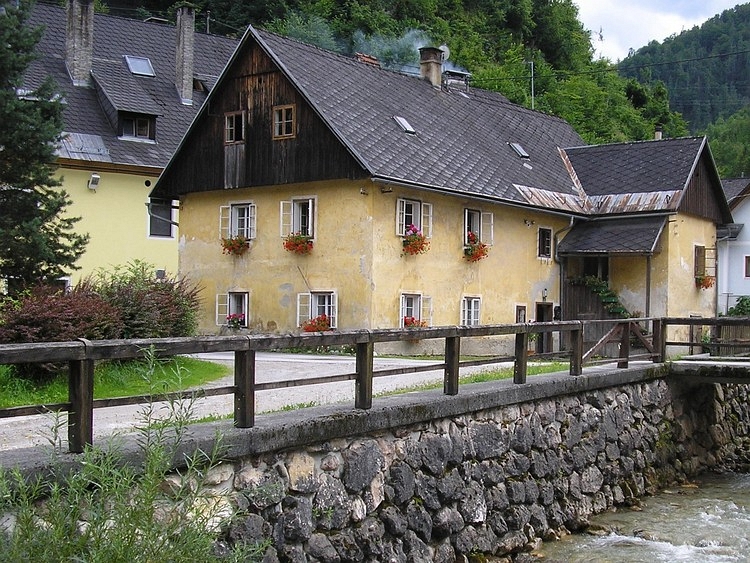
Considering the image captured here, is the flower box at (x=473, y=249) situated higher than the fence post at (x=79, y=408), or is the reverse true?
the flower box at (x=473, y=249)

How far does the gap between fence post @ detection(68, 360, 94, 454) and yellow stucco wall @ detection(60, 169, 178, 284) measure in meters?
24.5

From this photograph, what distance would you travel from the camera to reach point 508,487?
10992mm

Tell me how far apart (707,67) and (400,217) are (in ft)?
279

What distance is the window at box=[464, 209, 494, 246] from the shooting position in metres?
25.0

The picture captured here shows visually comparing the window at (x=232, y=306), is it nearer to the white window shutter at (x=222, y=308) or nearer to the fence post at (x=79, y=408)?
the white window shutter at (x=222, y=308)

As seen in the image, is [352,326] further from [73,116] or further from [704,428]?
[73,116]

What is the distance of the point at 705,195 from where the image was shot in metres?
29.5

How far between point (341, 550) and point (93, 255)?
24.3m

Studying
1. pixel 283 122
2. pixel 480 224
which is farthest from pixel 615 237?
pixel 283 122

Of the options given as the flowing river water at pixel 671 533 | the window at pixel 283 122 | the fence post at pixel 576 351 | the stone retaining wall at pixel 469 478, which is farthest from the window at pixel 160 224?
the flowing river water at pixel 671 533

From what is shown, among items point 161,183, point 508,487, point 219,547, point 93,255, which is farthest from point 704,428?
point 93,255

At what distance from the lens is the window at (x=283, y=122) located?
23.3m

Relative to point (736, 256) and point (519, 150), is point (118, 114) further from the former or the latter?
point (736, 256)

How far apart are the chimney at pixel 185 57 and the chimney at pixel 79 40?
3.20 m
